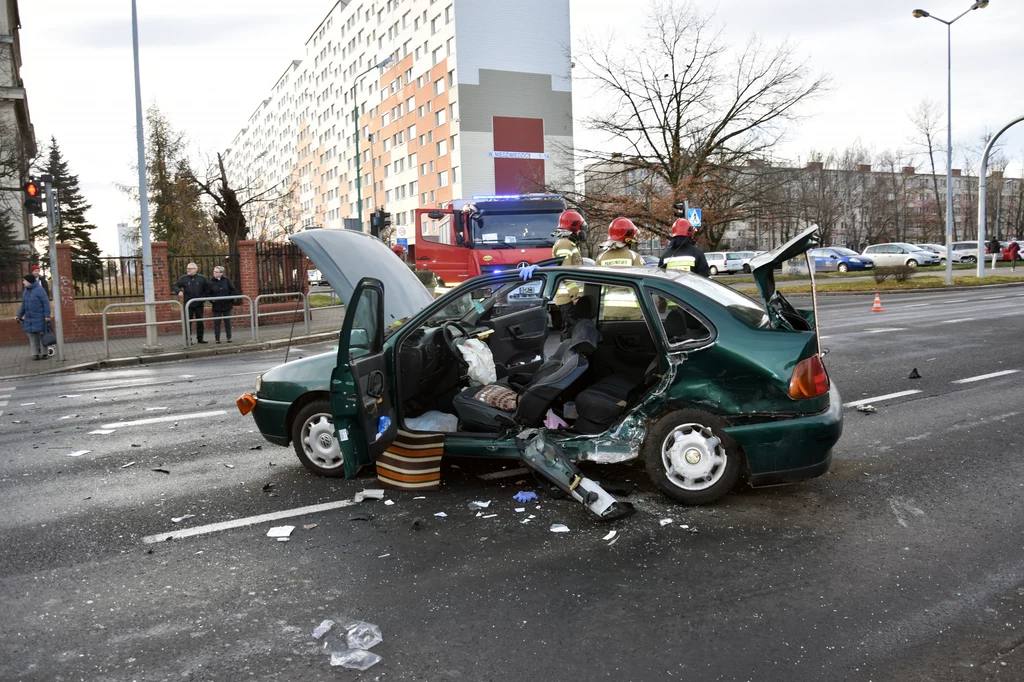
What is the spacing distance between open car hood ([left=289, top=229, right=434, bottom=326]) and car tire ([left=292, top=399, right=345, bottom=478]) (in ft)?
2.71

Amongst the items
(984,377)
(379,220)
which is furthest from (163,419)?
(379,220)

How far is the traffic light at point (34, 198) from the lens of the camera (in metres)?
14.8

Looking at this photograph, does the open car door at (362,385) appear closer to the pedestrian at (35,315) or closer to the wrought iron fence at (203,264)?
the pedestrian at (35,315)

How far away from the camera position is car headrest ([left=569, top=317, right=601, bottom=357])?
5344 mm

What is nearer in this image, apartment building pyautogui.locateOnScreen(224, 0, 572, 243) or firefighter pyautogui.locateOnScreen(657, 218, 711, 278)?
firefighter pyautogui.locateOnScreen(657, 218, 711, 278)

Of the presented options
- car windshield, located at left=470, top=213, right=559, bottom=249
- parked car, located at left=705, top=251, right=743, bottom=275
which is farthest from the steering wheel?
parked car, located at left=705, top=251, right=743, bottom=275

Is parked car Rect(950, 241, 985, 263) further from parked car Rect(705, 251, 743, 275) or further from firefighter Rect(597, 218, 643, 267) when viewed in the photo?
firefighter Rect(597, 218, 643, 267)

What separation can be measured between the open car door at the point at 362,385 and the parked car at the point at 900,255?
44129mm

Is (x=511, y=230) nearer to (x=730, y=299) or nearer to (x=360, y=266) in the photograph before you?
(x=360, y=266)

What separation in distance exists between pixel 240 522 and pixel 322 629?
161 cm

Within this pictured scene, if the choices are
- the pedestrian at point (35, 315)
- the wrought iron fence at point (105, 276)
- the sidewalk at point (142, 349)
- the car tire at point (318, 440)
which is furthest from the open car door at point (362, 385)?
the wrought iron fence at point (105, 276)

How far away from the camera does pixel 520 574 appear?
391 centimetres

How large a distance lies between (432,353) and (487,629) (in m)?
2.55

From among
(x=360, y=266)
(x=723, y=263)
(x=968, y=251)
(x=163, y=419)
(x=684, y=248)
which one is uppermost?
(x=968, y=251)
